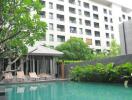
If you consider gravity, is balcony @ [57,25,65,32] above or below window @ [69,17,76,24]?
below

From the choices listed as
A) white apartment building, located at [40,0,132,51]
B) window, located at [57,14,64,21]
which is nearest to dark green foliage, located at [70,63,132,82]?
white apartment building, located at [40,0,132,51]

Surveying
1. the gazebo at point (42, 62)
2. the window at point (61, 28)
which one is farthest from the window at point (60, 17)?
the gazebo at point (42, 62)

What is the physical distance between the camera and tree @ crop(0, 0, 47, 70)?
7.58 m

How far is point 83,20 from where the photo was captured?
4969 centimetres

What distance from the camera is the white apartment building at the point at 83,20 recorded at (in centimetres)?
4416

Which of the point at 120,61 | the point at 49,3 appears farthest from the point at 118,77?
the point at 49,3

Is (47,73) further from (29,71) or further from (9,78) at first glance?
(9,78)

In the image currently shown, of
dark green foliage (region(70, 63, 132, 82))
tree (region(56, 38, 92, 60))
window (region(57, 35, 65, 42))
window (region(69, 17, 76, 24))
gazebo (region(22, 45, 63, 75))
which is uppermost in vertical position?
window (region(69, 17, 76, 24))

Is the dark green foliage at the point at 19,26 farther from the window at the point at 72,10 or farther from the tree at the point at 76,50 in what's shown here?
the window at the point at 72,10

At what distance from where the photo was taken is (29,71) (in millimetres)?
25047

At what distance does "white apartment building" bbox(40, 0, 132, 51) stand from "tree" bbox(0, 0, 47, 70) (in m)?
31.7

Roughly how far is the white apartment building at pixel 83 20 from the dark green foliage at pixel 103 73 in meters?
21.5

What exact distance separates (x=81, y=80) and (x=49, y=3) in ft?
88.7

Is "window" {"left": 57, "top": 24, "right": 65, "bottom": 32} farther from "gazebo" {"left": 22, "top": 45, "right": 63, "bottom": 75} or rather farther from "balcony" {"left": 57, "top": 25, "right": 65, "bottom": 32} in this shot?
"gazebo" {"left": 22, "top": 45, "right": 63, "bottom": 75}
